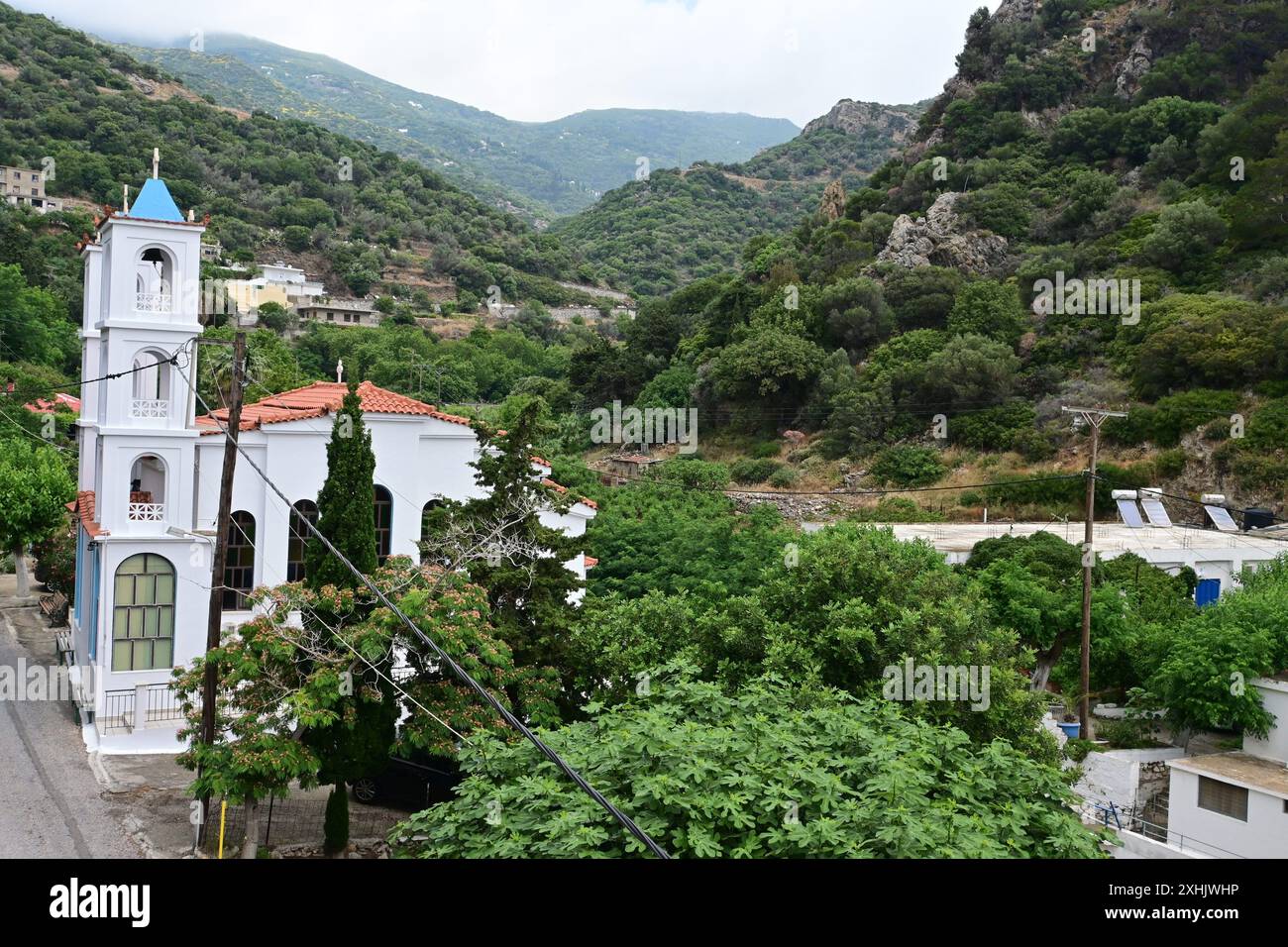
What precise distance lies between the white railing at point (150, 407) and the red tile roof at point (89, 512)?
2.17 metres

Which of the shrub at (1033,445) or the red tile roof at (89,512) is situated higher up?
the shrub at (1033,445)

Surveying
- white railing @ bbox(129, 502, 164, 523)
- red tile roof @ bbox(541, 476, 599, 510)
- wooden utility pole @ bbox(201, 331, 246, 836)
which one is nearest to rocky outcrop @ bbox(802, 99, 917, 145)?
red tile roof @ bbox(541, 476, 599, 510)

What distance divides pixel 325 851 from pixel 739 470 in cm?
2755

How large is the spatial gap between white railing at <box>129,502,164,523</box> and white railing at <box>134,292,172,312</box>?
360 centimetres

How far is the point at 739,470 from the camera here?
39969 millimetres

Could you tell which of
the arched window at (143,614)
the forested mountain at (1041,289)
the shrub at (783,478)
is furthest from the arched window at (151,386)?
the forested mountain at (1041,289)

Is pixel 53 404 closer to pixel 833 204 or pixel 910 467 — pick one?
pixel 910 467

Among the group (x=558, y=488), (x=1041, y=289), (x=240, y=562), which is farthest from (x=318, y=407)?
(x=1041, y=289)

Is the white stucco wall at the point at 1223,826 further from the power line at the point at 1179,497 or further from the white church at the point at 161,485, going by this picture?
the power line at the point at 1179,497

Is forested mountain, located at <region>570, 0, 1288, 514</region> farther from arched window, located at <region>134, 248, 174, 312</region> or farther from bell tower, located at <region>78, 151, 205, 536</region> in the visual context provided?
arched window, located at <region>134, 248, 174, 312</region>

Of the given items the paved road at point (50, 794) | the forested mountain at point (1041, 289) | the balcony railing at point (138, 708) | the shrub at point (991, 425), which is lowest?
the paved road at point (50, 794)

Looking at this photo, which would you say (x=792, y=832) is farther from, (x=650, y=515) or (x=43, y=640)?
(x=43, y=640)

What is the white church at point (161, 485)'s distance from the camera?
60.4 ft

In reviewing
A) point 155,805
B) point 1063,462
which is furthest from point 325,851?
point 1063,462
